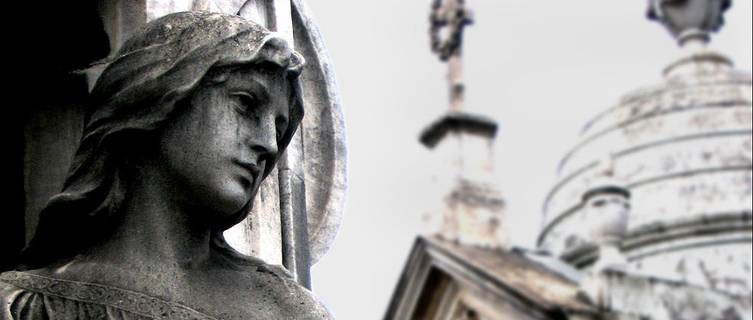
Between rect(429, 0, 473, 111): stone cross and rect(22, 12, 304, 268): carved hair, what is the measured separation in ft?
150

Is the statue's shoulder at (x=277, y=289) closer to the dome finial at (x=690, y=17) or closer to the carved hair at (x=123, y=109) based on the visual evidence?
the carved hair at (x=123, y=109)

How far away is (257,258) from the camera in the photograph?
23.7 ft

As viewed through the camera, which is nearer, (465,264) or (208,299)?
(208,299)

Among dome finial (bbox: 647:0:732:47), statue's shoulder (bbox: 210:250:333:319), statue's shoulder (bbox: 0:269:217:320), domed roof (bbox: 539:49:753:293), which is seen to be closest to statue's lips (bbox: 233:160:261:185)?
statue's shoulder (bbox: 210:250:333:319)

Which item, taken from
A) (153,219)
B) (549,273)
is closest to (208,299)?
(153,219)

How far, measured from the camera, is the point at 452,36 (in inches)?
2154

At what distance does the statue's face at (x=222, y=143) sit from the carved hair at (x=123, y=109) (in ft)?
0.13

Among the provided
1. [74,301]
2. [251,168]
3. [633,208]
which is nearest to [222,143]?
[251,168]

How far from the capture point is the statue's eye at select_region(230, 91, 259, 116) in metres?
7.00

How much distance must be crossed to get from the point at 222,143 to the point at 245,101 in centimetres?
12

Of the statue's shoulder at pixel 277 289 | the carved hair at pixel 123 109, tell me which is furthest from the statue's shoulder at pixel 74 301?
the statue's shoulder at pixel 277 289

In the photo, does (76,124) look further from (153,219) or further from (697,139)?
(697,139)

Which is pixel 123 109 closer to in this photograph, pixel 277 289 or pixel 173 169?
pixel 173 169

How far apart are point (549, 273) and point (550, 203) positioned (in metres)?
3.01
